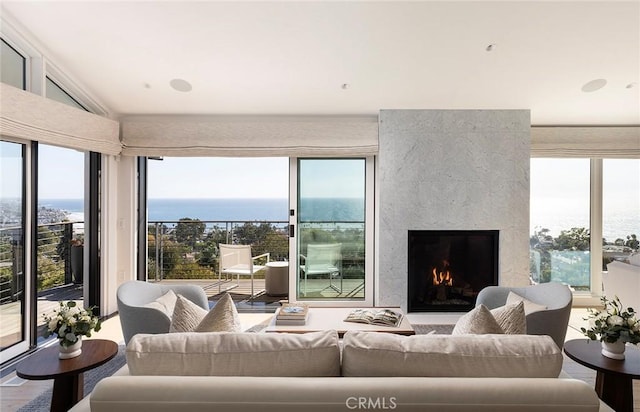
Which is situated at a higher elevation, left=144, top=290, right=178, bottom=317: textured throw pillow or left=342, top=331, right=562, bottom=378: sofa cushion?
left=342, top=331, right=562, bottom=378: sofa cushion

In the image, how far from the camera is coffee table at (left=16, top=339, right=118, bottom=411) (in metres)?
1.77

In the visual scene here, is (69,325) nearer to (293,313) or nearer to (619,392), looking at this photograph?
(293,313)

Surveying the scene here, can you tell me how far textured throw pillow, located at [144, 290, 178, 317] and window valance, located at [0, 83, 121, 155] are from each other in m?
1.67

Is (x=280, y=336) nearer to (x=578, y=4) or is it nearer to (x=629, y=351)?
(x=629, y=351)

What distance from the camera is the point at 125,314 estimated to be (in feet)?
8.48

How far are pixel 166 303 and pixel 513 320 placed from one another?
2.15m

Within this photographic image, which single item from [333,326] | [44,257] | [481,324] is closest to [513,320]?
[481,324]

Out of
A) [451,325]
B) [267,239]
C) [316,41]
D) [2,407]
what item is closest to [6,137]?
[2,407]

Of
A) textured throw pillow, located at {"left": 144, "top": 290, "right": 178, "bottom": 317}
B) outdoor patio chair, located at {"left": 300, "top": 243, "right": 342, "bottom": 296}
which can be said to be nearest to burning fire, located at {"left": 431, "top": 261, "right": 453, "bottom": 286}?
outdoor patio chair, located at {"left": 300, "top": 243, "right": 342, "bottom": 296}

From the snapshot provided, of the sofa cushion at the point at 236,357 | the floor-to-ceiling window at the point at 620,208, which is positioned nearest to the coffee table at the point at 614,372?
the sofa cushion at the point at 236,357

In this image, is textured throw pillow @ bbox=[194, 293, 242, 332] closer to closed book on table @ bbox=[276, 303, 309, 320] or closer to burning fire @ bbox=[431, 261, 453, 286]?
closed book on table @ bbox=[276, 303, 309, 320]

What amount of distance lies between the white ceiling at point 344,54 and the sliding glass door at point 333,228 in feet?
2.34

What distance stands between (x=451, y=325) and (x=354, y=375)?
3.06 meters

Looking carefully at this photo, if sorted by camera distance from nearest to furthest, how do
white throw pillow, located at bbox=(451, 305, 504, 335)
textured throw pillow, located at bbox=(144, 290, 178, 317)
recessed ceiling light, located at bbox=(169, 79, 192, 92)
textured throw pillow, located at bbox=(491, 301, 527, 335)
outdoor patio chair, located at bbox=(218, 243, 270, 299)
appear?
white throw pillow, located at bbox=(451, 305, 504, 335) → textured throw pillow, located at bbox=(491, 301, 527, 335) → textured throw pillow, located at bbox=(144, 290, 178, 317) → recessed ceiling light, located at bbox=(169, 79, 192, 92) → outdoor patio chair, located at bbox=(218, 243, 270, 299)
